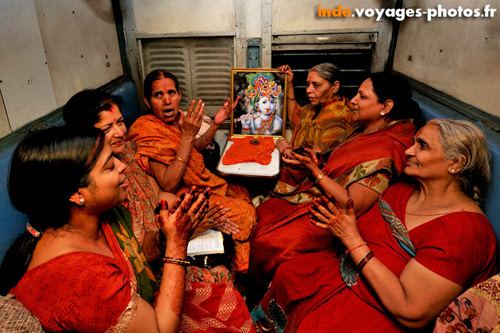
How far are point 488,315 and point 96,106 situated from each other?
2020 mm

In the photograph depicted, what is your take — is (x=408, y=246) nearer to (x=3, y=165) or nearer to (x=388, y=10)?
(x=3, y=165)

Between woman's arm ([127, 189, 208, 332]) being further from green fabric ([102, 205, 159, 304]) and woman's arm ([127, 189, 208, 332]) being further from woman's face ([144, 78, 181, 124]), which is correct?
woman's face ([144, 78, 181, 124])

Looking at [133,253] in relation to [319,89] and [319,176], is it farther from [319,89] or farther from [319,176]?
[319,89]

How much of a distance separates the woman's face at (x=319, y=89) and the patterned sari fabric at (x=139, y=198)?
1.62m

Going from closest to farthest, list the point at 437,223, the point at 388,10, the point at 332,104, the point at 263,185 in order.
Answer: the point at 437,223
the point at 332,104
the point at 388,10
the point at 263,185

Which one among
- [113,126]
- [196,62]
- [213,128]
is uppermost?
[196,62]

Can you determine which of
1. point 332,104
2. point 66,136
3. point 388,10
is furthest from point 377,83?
point 66,136

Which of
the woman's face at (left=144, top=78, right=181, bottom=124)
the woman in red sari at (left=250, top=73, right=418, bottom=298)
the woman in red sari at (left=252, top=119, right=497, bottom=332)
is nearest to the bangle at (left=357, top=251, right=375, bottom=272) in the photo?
the woman in red sari at (left=252, top=119, right=497, bottom=332)

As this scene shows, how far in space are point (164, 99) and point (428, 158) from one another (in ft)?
6.05

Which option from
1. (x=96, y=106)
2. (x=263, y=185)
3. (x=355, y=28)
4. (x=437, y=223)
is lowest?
(x=263, y=185)

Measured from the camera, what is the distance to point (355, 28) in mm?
3059

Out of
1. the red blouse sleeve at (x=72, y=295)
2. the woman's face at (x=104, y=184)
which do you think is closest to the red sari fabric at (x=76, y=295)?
the red blouse sleeve at (x=72, y=295)

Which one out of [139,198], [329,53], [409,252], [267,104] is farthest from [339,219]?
[329,53]

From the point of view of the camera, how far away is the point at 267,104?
2982 mm
